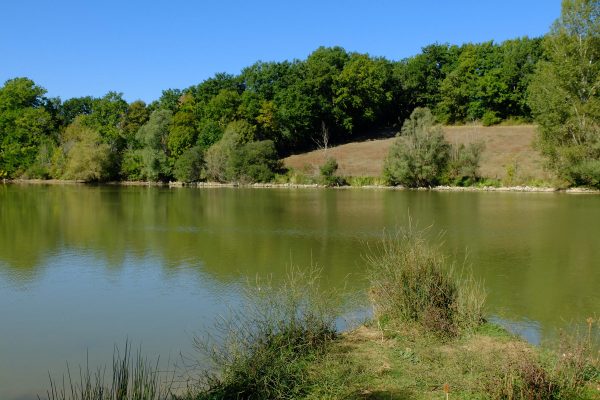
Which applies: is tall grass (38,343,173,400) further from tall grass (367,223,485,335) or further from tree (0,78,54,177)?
tree (0,78,54,177)

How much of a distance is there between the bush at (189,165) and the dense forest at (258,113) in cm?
12

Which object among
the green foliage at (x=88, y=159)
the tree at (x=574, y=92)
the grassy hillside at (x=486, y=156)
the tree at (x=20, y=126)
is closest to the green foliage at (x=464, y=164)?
the grassy hillside at (x=486, y=156)

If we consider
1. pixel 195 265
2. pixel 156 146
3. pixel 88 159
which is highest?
pixel 156 146

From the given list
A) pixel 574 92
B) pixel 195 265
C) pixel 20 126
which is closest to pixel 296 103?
pixel 574 92

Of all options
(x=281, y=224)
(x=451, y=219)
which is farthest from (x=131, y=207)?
(x=451, y=219)

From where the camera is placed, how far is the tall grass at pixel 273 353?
5488 millimetres

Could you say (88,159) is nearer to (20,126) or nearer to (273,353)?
(20,126)

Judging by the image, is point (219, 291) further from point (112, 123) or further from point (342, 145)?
point (112, 123)

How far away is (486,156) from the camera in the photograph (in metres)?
55.1

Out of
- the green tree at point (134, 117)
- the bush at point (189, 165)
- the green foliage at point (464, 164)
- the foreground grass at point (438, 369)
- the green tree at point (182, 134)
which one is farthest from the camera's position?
the green tree at point (134, 117)

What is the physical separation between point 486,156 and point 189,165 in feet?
109

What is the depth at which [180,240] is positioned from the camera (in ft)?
65.1

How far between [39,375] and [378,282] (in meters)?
5.12

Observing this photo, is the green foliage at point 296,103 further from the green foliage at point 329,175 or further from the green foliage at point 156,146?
the green foliage at point 329,175
